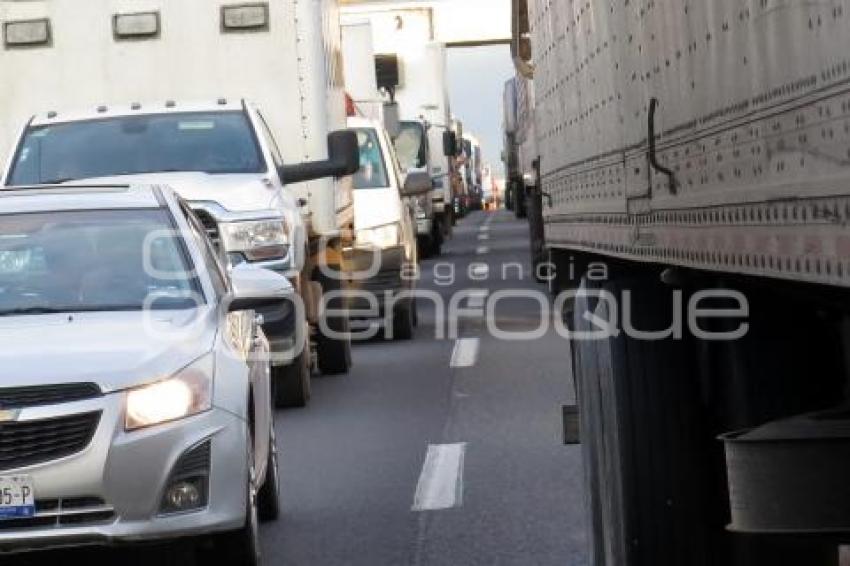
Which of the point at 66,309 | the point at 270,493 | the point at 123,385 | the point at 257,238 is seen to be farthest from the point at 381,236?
the point at 123,385

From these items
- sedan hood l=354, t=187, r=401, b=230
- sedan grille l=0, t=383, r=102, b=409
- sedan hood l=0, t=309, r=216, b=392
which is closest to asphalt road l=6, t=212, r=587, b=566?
sedan hood l=0, t=309, r=216, b=392

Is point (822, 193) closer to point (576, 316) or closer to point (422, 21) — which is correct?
point (576, 316)

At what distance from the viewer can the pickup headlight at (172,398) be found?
820cm

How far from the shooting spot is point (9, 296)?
919 centimetres

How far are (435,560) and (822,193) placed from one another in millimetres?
5767

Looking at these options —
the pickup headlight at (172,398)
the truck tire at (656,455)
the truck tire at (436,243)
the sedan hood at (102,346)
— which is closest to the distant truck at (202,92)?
the sedan hood at (102,346)

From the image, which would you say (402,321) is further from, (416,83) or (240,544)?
(416,83)

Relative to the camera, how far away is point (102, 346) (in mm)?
8406

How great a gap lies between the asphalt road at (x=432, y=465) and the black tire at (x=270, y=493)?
0.31 ft

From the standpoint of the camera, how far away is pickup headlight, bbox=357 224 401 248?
22578 millimetres

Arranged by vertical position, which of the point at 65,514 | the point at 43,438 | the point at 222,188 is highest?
the point at 222,188

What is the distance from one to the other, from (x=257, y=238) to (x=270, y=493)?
189 inches

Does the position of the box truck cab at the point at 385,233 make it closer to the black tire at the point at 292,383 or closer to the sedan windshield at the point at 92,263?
the black tire at the point at 292,383

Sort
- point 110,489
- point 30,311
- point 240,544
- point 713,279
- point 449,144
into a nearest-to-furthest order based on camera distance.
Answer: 1. point 713,279
2. point 110,489
3. point 240,544
4. point 30,311
5. point 449,144
